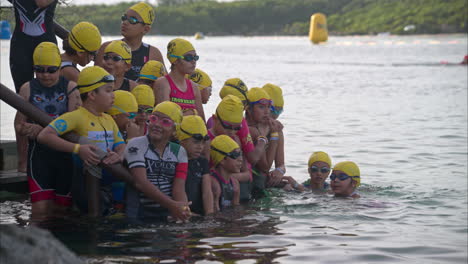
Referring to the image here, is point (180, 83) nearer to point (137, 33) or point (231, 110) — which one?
point (231, 110)

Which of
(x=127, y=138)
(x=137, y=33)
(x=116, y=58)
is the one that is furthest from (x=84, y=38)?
(x=137, y=33)

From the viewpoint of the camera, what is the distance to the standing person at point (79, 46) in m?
8.35

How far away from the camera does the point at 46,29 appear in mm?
8805

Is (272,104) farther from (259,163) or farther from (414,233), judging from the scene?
(414,233)

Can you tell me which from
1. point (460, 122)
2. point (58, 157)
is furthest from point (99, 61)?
point (460, 122)

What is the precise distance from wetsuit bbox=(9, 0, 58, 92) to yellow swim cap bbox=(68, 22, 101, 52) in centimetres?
54

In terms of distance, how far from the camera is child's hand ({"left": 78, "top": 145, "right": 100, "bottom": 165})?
7.17m

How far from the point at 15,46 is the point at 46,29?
0.42 meters

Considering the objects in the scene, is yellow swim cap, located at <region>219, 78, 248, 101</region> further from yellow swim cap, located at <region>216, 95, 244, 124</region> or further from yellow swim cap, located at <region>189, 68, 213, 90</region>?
yellow swim cap, located at <region>216, 95, 244, 124</region>

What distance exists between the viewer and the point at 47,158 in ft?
25.6

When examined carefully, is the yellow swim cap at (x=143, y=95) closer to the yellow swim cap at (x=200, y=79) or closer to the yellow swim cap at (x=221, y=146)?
the yellow swim cap at (x=221, y=146)

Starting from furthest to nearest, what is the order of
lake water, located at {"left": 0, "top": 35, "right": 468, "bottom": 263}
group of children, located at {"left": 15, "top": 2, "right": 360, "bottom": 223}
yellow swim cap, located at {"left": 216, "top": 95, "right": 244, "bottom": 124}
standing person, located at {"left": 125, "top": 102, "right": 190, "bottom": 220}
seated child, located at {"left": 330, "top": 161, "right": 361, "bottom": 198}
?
seated child, located at {"left": 330, "top": 161, "right": 361, "bottom": 198}
yellow swim cap, located at {"left": 216, "top": 95, "right": 244, "bottom": 124}
standing person, located at {"left": 125, "top": 102, "right": 190, "bottom": 220}
group of children, located at {"left": 15, "top": 2, "right": 360, "bottom": 223}
lake water, located at {"left": 0, "top": 35, "right": 468, "bottom": 263}

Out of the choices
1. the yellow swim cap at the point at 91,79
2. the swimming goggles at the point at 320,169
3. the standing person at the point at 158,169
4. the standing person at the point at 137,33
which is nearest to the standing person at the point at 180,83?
the standing person at the point at 137,33

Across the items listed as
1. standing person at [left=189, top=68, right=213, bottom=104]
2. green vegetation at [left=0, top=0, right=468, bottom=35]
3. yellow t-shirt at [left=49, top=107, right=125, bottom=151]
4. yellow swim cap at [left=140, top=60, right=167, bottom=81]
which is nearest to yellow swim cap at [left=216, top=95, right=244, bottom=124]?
yellow swim cap at [left=140, top=60, right=167, bottom=81]
